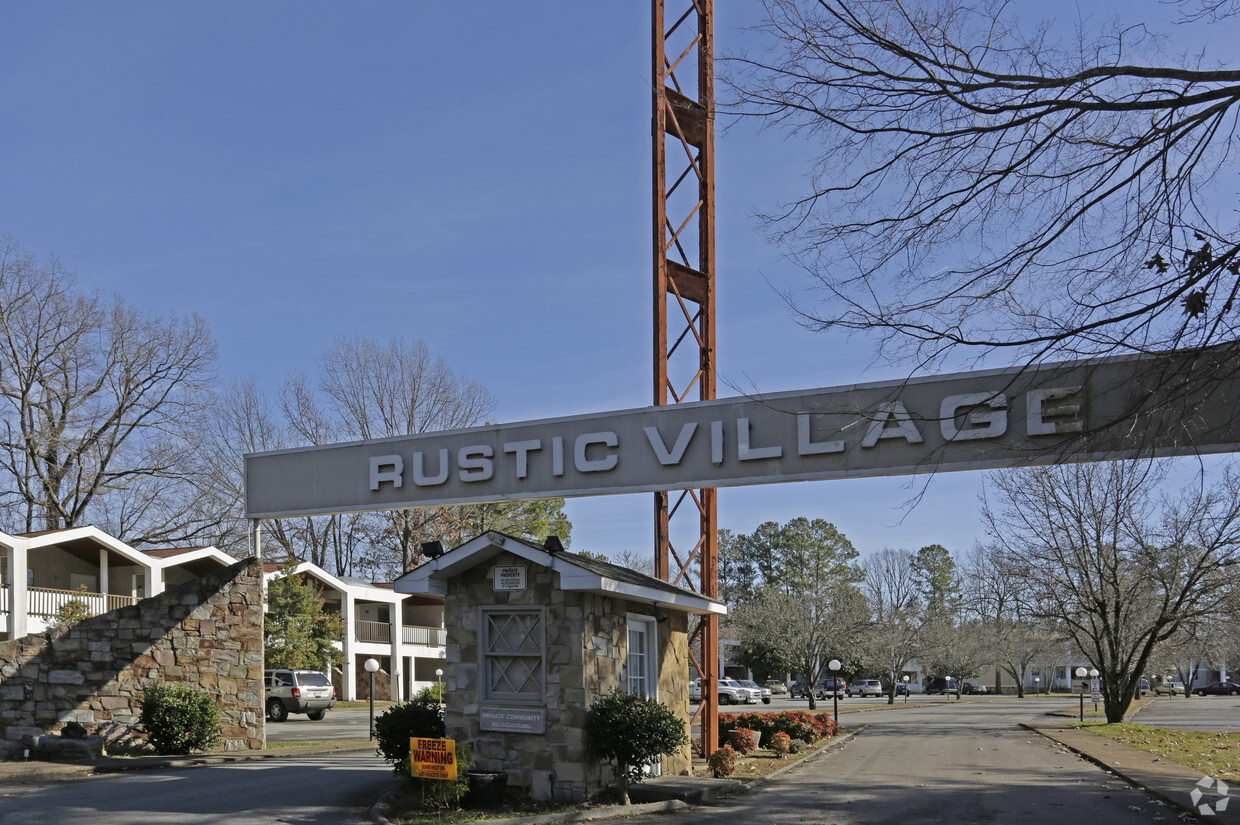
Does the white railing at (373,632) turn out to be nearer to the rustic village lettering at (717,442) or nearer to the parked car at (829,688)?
the parked car at (829,688)

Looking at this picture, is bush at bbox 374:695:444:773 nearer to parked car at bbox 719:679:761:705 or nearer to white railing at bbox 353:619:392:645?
white railing at bbox 353:619:392:645

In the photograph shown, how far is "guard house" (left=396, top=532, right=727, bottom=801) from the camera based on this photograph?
44.4 ft

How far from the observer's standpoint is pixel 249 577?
66.0ft

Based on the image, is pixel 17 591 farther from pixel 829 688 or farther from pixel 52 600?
pixel 829 688

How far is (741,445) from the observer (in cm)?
1522

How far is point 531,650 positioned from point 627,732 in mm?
1682

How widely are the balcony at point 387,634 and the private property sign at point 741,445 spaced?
29.5 metres

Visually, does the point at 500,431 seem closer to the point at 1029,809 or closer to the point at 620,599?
the point at 620,599

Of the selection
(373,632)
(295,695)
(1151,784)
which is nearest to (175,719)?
(295,695)

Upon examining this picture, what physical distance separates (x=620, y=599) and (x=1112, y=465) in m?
21.1

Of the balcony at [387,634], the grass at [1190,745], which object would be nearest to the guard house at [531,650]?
the grass at [1190,745]

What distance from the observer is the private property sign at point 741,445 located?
12430mm

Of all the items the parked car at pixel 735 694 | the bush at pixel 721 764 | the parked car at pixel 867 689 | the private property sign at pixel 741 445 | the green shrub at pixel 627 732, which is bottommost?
the parked car at pixel 867 689

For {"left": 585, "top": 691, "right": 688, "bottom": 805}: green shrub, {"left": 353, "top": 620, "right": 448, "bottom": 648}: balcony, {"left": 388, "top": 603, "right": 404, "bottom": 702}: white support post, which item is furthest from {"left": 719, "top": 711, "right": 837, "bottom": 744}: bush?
{"left": 388, "top": 603, "right": 404, "bottom": 702}: white support post
